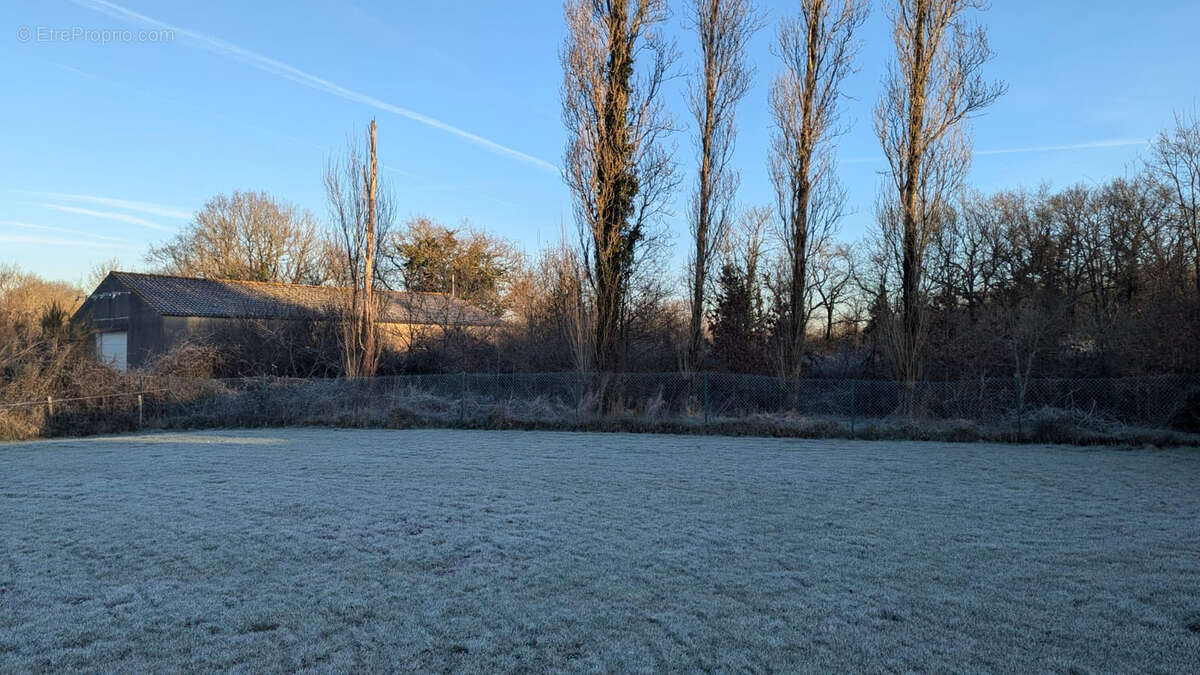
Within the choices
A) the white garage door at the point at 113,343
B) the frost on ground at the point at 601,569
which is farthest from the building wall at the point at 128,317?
the frost on ground at the point at 601,569

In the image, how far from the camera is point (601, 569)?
5391mm

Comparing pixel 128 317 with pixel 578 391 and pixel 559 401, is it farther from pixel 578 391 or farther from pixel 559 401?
pixel 578 391

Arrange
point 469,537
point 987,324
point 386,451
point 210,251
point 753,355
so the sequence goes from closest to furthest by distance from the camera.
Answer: point 469,537 < point 386,451 < point 987,324 < point 753,355 < point 210,251

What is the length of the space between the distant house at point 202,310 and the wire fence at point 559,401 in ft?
20.1

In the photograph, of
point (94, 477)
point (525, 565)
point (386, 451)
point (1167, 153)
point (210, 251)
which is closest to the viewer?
point (525, 565)

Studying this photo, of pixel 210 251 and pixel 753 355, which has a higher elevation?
pixel 210 251

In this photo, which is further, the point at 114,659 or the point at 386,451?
the point at 386,451

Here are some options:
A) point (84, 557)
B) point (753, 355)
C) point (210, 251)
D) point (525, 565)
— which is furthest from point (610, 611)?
point (210, 251)

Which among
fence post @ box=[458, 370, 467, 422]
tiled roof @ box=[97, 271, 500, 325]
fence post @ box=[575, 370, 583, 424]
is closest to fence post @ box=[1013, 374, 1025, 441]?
fence post @ box=[575, 370, 583, 424]

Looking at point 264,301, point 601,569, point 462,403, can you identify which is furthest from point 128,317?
point 601,569

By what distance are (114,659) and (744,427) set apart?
43.9 feet

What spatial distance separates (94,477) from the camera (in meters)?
9.91

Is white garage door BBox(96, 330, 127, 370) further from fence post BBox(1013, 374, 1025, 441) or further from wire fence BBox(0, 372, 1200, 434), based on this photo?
fence post BBox(1013, 374, 1025, 441)

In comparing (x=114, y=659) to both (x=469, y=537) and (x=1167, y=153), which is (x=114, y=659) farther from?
(x=1167, y=153)
